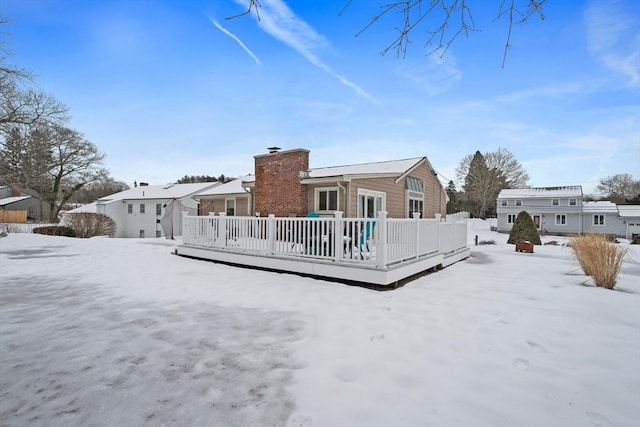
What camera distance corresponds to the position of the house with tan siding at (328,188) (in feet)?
39.3

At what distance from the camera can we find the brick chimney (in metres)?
11.9

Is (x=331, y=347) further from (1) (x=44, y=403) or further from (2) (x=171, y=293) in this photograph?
(2) (x=171, y=293)

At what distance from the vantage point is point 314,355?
2.90 m

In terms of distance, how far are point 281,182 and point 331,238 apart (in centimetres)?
617

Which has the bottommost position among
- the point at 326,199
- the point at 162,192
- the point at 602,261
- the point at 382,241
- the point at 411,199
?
the point at 602,261

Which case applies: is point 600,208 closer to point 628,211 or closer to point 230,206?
point 628,211

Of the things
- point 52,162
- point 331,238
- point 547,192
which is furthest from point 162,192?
point 547,192

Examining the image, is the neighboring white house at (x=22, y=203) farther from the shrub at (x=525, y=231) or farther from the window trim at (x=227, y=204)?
the shrub at (x=525, y=231)

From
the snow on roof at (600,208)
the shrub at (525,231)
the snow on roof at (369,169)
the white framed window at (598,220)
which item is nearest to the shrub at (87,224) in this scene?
the snow on roof at (369,169)

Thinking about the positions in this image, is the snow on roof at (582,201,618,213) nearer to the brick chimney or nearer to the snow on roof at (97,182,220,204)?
the brick chimney

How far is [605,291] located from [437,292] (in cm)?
288

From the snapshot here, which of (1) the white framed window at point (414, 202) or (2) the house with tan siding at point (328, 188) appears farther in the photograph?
(1) the white framed window at point (414, 202)

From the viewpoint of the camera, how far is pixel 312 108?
14.2m

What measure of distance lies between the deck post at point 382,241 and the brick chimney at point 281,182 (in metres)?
6.52
